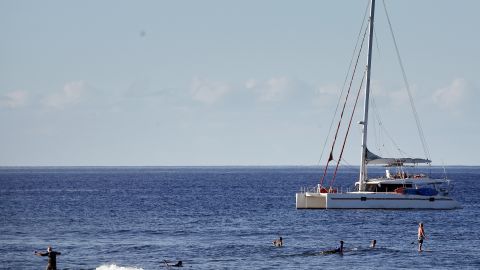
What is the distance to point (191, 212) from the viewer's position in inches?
4616

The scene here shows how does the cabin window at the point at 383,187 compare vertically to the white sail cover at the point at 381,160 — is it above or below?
below

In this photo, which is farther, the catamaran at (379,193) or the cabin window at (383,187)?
the cabin window at (383,187)

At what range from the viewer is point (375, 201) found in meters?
103

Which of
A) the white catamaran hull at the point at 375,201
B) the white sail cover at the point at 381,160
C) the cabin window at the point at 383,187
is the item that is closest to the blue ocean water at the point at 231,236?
the white catamaran hull at the point at 375,201

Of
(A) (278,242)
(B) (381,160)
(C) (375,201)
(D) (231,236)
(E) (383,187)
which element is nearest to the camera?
(A) (278,242)

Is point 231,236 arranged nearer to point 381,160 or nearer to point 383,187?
point 383,187

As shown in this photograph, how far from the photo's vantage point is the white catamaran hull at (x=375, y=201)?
336ft

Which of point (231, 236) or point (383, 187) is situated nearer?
point (231, 236)

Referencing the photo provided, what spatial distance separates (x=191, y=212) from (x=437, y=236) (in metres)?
40.4

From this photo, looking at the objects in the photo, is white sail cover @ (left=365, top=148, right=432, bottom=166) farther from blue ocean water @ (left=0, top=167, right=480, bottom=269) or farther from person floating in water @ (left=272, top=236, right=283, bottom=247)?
person floating in water @ (left=272, top=236, right=283, bottom=247)

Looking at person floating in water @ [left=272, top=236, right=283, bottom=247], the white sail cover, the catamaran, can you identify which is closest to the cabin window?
the catamaran

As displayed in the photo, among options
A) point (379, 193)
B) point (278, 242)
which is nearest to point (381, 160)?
point (379, 193)

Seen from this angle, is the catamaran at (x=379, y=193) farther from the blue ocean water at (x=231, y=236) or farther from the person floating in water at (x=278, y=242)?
the person floating in water at (x=278, y=242)

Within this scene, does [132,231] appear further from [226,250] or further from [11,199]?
[11,199]
